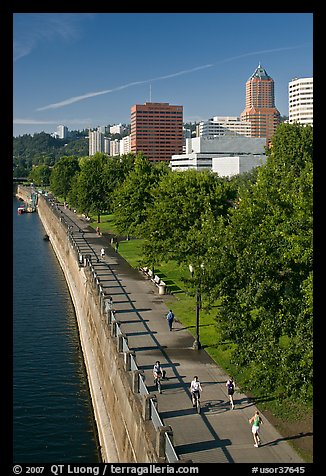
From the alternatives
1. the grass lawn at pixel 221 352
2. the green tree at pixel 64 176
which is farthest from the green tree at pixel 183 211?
the green tree at pixel 64 176

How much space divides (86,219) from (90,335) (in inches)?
2251

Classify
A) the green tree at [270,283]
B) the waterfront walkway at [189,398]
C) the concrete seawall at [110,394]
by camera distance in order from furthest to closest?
the concrete seawall at [110,394] < the waterfront walkway at [189,398] < the green tree at [270,283]

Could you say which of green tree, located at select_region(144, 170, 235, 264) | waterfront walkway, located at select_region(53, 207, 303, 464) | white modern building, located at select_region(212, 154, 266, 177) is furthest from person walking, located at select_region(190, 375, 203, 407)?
white modern building, located at select_region(212, 154, 266, 177)

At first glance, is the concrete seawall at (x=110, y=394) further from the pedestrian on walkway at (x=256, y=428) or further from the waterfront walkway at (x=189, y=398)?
the pedestrian on walkway at (x=256, y=428)

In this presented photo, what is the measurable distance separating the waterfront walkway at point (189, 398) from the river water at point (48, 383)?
12.5 ft

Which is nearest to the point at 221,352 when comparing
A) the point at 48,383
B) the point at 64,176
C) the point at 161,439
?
the point at 48,383

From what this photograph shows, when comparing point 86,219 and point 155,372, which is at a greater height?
point 86,219

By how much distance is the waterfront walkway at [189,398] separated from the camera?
16.9 metres

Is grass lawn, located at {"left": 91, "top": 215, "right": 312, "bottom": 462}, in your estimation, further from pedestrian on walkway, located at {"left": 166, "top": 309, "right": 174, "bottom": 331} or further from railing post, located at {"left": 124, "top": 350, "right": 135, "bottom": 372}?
railing post, located at {"left": 124, "top": 350, "right": 135, "bottom": 372}

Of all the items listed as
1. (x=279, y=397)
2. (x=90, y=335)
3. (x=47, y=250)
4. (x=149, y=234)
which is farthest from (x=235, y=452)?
(x=47, y=250)
